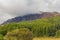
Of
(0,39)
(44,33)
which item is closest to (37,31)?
(44,33)

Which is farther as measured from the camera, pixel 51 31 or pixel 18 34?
pixel 51 31

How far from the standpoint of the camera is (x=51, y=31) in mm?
130000

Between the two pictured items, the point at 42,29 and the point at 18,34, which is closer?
the point at 18,34

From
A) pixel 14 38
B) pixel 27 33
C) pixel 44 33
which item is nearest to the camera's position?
pixel 14 38

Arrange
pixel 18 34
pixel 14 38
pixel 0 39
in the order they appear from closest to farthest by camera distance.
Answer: pixel 0 39
pixel 14 38
pixel 18 34

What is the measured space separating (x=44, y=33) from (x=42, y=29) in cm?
768

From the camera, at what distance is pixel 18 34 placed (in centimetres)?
3825

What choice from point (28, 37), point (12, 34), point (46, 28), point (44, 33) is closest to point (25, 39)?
point (28, 37)

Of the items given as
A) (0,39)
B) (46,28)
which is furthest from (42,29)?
(0,39)

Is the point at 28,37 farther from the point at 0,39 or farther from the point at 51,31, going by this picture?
the point at 51,31

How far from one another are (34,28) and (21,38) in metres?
97.7

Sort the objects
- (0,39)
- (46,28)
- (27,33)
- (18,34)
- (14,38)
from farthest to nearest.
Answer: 1. (46,28)
2. (27,33)
3. (18,34)
4. (14,38)
5. (0,39)

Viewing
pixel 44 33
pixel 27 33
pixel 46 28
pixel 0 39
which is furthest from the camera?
pixel 46 28

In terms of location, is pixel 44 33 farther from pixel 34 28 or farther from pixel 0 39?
pixel 0 39
